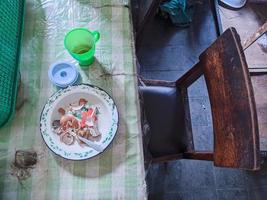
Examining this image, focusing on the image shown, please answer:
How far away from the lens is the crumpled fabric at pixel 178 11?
74.4 inches

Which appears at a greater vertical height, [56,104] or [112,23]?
[112,23]

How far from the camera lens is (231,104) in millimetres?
897

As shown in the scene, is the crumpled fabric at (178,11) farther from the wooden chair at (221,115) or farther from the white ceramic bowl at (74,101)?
the white ceramic bowl at (74,101)

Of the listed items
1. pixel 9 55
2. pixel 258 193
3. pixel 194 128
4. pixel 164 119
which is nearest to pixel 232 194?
pixel 258 193

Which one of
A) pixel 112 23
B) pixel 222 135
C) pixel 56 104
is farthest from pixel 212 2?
pixel 56 104

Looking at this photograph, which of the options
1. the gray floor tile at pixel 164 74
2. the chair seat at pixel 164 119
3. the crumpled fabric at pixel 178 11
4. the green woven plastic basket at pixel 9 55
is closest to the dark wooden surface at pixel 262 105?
the chair seat at pixel 164 119

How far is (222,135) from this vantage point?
93 cm

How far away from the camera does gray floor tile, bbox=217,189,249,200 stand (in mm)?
→ 1577

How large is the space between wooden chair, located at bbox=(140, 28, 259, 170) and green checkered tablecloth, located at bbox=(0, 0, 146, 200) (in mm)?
266

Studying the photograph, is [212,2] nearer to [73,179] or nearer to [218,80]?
[218,80]

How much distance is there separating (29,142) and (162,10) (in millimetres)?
1360

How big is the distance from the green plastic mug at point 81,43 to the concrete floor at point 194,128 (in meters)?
0.84

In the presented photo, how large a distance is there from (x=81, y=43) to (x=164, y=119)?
1.71 feet

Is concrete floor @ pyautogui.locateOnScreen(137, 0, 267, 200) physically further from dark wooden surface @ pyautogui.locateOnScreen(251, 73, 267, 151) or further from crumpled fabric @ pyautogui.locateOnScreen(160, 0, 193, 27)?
dark wooden surface @ pyautogui.locateOnScreen(251, 73, 267, 151)
